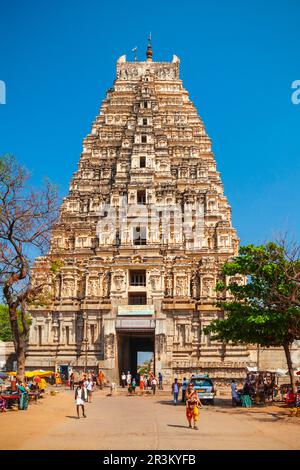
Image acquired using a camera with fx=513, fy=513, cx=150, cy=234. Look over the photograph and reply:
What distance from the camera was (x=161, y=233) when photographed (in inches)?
2138

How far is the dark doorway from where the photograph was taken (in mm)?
49166

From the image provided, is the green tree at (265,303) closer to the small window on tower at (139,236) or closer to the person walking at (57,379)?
the person walking at (57,379)

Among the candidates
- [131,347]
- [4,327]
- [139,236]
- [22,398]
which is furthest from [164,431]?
[4,327]

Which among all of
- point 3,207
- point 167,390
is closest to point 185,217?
point 167,390

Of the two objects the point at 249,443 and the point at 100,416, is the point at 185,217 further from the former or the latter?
the point at 249,443

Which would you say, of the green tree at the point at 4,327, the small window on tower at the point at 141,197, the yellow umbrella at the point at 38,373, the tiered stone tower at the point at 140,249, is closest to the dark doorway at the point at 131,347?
the tiered stone tower at the point at 140,249

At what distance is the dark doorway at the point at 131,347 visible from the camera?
161 feet

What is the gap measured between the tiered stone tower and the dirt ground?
16.8m

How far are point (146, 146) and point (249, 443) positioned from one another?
4591 cm

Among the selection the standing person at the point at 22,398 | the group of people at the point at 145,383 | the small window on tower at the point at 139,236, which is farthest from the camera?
the small window on tower at the point at 139,236

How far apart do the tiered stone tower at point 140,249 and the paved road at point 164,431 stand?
18.8m

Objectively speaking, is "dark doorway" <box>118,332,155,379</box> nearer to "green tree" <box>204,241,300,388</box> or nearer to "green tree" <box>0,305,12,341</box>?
"green tree" <box>204,241,300,388</box>

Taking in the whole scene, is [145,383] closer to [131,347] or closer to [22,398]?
[131,347]
